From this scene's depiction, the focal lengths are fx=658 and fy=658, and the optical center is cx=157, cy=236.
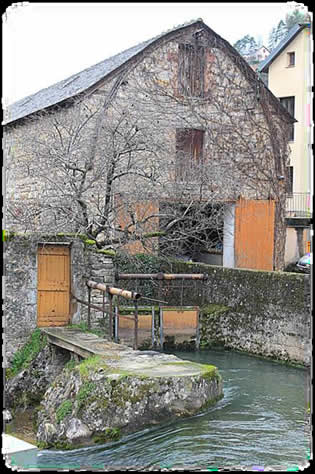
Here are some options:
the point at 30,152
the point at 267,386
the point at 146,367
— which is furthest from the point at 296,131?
the point at 146,367

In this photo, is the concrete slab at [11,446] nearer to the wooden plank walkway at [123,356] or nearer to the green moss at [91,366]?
the wooden plank walkway at [123,356]

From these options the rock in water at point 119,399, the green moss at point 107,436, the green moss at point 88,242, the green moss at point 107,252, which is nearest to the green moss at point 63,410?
the rock in water at point 119,399

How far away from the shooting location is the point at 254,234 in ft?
57.4

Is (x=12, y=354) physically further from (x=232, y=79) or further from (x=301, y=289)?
(x=232, y=79)

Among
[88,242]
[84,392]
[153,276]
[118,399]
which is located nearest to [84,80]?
[88,242]

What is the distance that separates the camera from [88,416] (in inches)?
311

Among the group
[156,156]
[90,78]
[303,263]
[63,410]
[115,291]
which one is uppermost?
[90,78]

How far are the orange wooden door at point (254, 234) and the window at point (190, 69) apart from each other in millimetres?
3170

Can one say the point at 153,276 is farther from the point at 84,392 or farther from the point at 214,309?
the point at 84,392

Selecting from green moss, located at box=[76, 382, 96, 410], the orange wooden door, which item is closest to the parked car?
the orange wooden door

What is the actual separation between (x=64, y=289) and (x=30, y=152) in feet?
11.7

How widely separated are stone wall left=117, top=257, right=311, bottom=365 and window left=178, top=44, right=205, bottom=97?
4.33 m

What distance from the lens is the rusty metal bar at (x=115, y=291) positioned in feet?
31.1

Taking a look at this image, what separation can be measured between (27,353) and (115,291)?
2.13m
